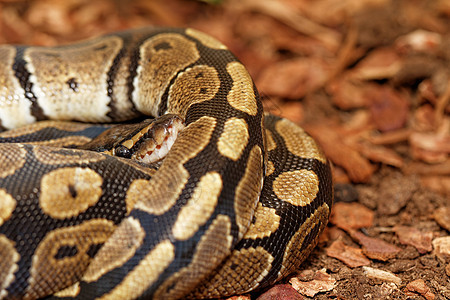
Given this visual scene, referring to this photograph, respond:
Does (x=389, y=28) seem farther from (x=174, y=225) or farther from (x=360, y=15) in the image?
(x=174, y=225)

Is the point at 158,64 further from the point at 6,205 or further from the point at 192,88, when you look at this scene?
the point at 6,205

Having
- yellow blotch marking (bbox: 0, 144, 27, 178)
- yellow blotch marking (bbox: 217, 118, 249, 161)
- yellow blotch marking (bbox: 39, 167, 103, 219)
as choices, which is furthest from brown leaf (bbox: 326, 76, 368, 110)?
yellow blotch marking (bbox: 0, 144, 27, 178)

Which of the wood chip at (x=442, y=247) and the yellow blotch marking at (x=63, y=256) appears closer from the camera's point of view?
the yellow blotch marking at (x=63, y=256)

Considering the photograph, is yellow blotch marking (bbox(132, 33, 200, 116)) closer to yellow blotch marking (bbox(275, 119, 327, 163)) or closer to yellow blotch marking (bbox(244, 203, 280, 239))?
yellow blotch marking (bbox(275, 119, 327, 163))

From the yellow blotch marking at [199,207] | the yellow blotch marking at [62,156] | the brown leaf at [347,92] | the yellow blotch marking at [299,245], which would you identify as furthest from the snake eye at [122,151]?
the brown leaf at [347,92]

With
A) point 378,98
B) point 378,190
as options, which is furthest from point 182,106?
point 378,98

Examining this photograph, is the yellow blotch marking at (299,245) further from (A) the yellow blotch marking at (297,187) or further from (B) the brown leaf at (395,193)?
(B) the brown leaf at (395,193)

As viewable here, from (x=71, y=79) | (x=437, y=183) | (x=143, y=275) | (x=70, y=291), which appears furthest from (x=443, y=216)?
(x=71, y=79)
